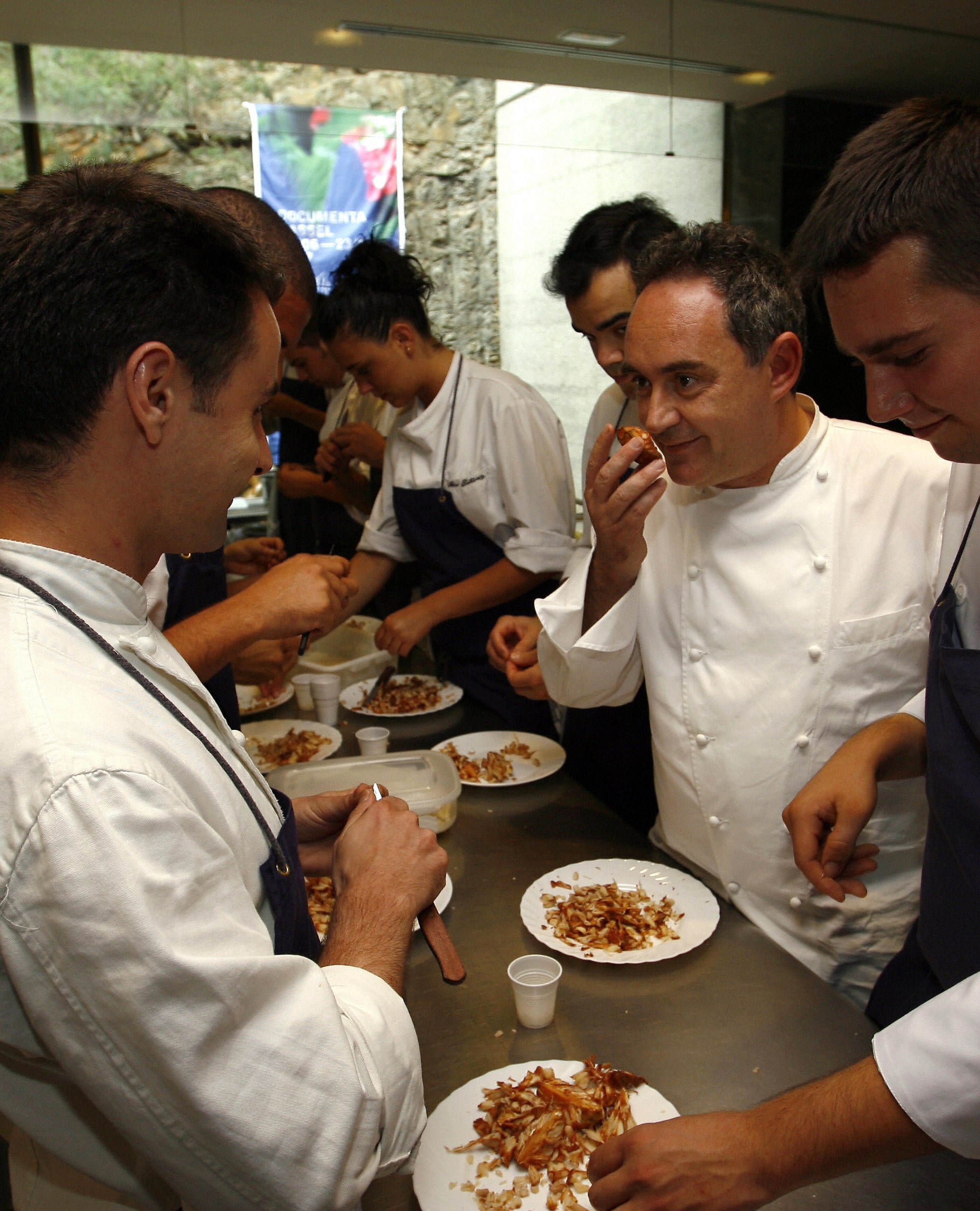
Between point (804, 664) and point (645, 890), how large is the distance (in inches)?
20.7

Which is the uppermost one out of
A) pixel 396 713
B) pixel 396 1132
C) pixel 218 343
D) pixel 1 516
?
pixel 218 343

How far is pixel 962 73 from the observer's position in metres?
3.60

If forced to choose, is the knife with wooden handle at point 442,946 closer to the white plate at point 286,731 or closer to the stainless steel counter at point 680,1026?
the stainless steel counter at point 680,1026

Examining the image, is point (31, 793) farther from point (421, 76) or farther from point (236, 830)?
point (421, 76)

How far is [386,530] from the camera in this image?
345 centimetres

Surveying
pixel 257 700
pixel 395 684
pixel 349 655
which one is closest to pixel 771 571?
pixel 395 684

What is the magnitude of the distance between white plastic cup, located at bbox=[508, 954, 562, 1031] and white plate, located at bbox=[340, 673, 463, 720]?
4.64 feet

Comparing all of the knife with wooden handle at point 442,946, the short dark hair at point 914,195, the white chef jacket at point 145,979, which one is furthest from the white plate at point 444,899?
the short dark hair at point 914,195

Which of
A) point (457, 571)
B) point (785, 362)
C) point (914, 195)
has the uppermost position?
point (914, 195)

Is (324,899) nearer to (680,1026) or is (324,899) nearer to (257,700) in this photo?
(680,1026)

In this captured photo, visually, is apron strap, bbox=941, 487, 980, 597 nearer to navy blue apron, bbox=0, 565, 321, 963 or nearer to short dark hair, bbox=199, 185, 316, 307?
navy blue apron, bbox=0, 565, 321, 963

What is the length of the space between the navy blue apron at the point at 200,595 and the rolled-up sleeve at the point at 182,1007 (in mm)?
1250

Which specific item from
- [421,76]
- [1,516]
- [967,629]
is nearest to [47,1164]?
[1,516]

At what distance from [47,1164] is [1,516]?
774 mm
